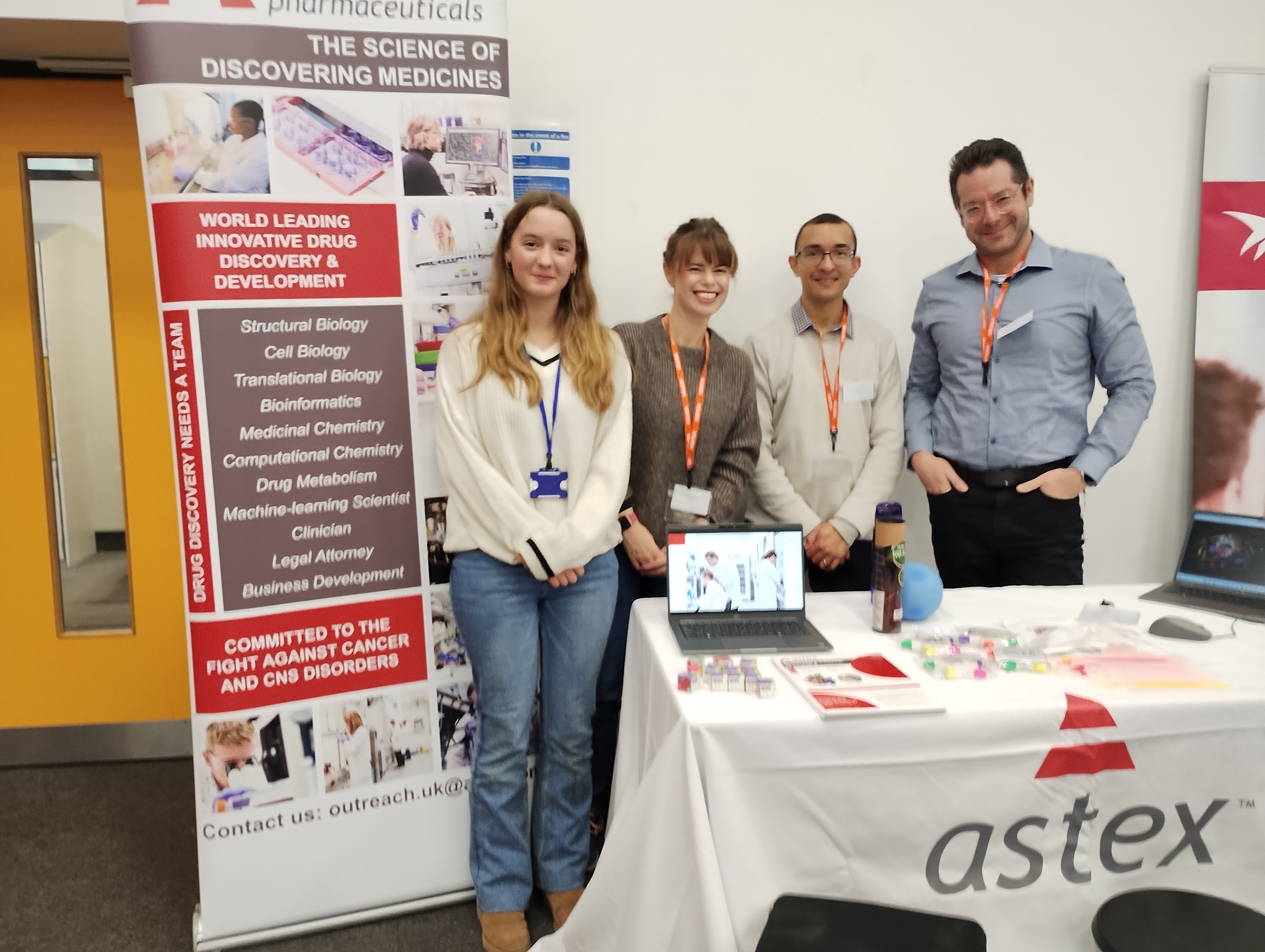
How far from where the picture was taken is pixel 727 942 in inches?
47.3

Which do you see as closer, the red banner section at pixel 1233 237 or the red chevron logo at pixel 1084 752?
the red chevron logo at pixel 1084 752

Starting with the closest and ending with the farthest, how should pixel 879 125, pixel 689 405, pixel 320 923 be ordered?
pixel 320 923 < pixel 689 405 < pixel 879 125

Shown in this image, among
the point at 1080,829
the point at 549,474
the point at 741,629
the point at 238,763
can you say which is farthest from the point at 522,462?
the point at 1080,829

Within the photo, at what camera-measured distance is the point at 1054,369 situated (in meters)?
2.18

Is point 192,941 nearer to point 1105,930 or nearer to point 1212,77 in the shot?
point 1105,930

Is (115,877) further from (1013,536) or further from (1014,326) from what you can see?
(1014,326)

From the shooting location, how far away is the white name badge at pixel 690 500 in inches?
82.2

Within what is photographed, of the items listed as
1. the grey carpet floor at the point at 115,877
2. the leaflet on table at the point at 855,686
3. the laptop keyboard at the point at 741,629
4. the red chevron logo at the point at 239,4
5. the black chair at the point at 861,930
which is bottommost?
the grey carpet floor at the point at 115,877

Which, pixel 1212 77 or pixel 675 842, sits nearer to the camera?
pixel 675 842

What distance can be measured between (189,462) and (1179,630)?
6.97 feet

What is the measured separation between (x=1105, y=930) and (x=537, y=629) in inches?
46.8

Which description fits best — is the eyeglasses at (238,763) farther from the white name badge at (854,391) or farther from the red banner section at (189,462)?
the white name badge at (854,391)

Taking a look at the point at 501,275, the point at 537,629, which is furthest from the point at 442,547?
the point at 501,275

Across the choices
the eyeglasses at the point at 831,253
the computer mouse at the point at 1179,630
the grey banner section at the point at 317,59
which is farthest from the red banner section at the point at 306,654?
the computer mouse at the point at 1179,630
